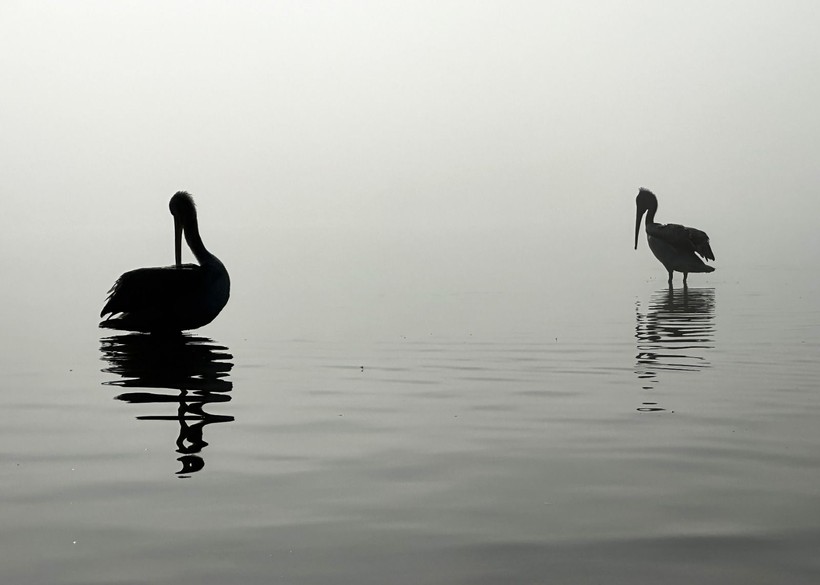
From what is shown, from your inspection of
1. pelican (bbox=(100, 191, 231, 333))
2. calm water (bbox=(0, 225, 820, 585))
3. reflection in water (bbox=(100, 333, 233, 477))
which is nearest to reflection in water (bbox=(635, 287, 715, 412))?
calm water (bbox=(0, 225, 820, 585))

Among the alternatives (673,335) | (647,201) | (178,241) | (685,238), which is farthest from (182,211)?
(647,201)

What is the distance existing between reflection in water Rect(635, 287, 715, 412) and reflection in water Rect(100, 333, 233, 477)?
Result: 12.0 feet

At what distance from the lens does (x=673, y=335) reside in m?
15.5

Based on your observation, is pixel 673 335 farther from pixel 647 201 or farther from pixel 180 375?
pixel 647 201

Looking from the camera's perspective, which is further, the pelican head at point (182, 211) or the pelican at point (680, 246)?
the pelican at point (680, 246)

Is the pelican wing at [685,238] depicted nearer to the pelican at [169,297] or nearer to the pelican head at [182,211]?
the pelican head at [182,211]

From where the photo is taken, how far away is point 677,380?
36.0 ft

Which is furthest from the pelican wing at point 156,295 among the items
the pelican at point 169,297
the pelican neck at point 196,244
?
the pelican neck at point 196,244

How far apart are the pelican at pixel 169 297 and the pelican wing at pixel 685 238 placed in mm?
14370

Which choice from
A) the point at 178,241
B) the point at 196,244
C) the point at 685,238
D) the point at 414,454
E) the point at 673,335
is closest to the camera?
the point at 414,454

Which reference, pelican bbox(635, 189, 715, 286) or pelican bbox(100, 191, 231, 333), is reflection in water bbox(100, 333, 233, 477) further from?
pelican bbox(635, 189, 715, 286)

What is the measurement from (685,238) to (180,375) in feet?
58.6

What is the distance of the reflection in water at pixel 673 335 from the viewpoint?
12.0 m

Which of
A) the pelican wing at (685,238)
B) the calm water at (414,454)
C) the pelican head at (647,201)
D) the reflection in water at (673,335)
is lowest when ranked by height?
the calm water at (414,454)
